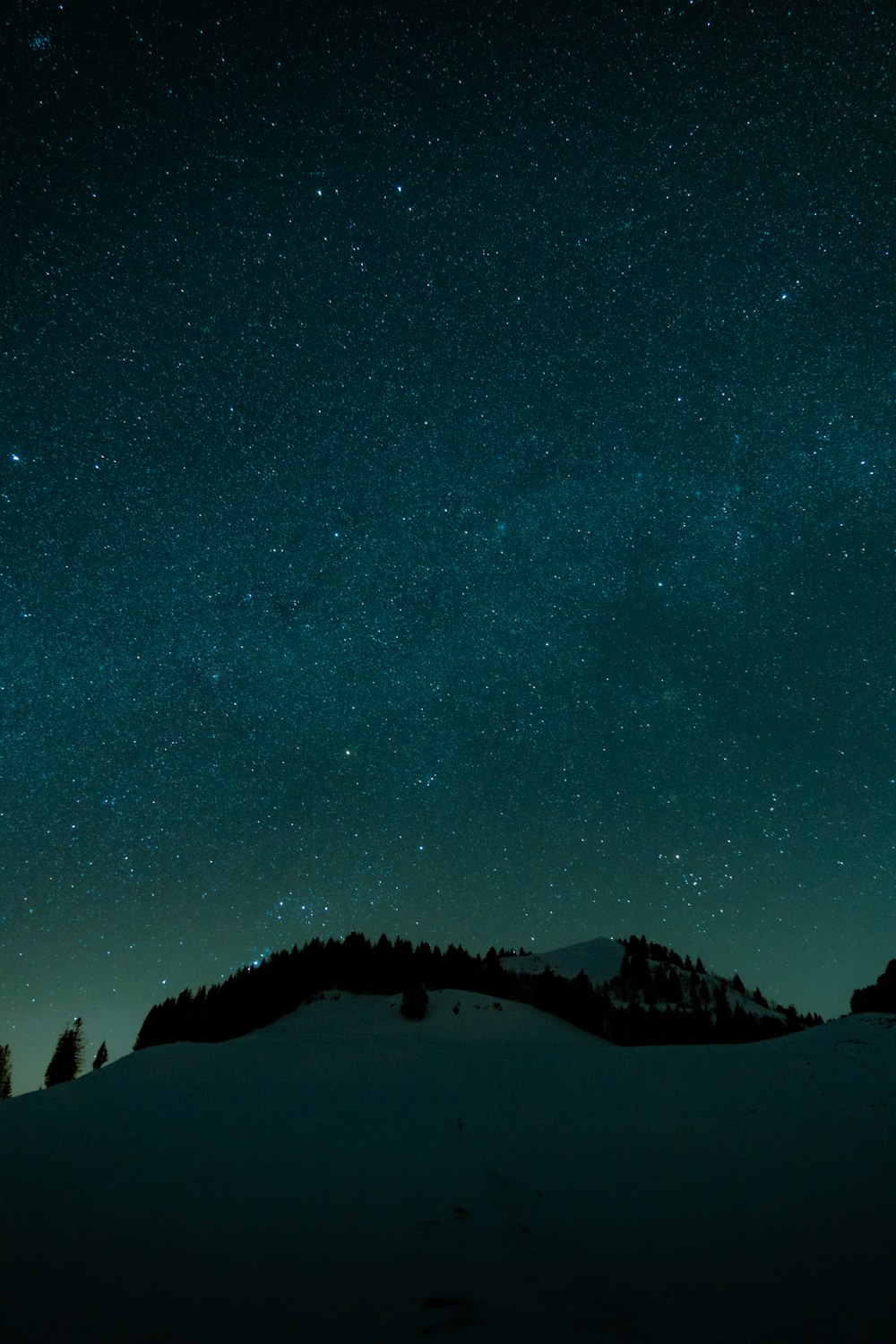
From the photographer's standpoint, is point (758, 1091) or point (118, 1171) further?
point (758, 1091)

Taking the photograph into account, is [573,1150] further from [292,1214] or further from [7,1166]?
[7,1166]

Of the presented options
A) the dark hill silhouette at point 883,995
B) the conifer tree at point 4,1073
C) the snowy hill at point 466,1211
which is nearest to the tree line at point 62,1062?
the conifer tree at point 4,1073

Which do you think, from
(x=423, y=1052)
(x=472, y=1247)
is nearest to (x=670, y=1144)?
(x=472, y=1247)

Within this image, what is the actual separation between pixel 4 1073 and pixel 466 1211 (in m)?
72.0

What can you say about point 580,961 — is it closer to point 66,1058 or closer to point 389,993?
point 389,993

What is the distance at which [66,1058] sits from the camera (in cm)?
5822

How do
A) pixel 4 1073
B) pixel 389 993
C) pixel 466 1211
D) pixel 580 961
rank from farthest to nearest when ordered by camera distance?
pixel 580 961, pixel 389 993, pixel 4 1073, pixel 466 1211

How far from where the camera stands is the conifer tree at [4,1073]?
58.3 metres

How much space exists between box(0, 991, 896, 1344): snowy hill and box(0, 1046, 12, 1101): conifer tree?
163ft

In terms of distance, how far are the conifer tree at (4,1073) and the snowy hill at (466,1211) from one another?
49.6 m

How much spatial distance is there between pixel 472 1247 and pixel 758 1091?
50.9ft

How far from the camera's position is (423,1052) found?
112 ft

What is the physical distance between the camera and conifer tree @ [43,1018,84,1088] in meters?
57.1

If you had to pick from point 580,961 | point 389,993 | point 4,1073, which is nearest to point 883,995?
point 389,993
